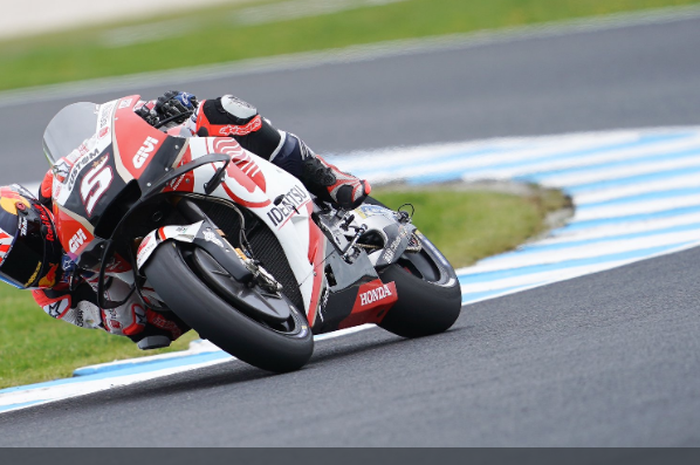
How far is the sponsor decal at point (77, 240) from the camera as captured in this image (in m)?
4.43

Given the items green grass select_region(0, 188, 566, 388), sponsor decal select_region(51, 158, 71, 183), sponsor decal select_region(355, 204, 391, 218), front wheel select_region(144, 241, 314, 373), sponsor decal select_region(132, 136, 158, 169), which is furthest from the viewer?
green grass select_region(0, 188, 566, 388)

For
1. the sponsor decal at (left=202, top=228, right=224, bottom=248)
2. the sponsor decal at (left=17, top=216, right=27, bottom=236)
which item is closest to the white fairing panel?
the sponsor decal at (left=202, top=228, right=224, bottom=248)

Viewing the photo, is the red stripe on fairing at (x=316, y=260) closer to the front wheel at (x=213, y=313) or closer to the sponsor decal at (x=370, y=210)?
the front wheel at (x=213, y=313)

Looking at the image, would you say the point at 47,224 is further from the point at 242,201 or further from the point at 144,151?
the point at 242,201

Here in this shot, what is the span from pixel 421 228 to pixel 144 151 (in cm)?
470

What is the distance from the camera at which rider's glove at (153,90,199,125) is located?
197 inches

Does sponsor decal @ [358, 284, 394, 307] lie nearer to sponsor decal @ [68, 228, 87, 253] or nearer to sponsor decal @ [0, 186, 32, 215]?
sponsor decal @ [68, 228, 87, 253]

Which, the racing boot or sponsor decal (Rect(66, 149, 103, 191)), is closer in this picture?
sponsor decal (Rect(66, 149, 103, 191))

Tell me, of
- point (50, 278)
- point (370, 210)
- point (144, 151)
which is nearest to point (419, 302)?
point (370, 210)

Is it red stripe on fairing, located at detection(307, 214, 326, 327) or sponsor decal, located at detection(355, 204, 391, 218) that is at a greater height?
red stripe on fairing, located at detection(307, 214, 326, 327)

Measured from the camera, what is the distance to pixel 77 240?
4449 mm

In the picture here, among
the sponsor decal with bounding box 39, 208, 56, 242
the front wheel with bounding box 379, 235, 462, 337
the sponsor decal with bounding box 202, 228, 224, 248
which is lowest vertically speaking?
the front wheel with bounding box 379, 235, 462, 337

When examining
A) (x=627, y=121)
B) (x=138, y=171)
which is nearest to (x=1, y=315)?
(x=138, y=171)

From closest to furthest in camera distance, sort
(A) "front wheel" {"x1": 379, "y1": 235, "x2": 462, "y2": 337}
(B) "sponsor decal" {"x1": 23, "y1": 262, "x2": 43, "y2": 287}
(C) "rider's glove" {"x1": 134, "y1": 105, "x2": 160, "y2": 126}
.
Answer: (B) "sponsor decal" {"x1": 23, "y1": 262, "x2": 43, "y2": 287}
(C) "rider's glove" {"x1": 134, "y1": 105, "x2": 160, "y2": 126}
(A) "front wheel" {"x1": 379, "y1": 235, "x2": 462, "y2": 337}
